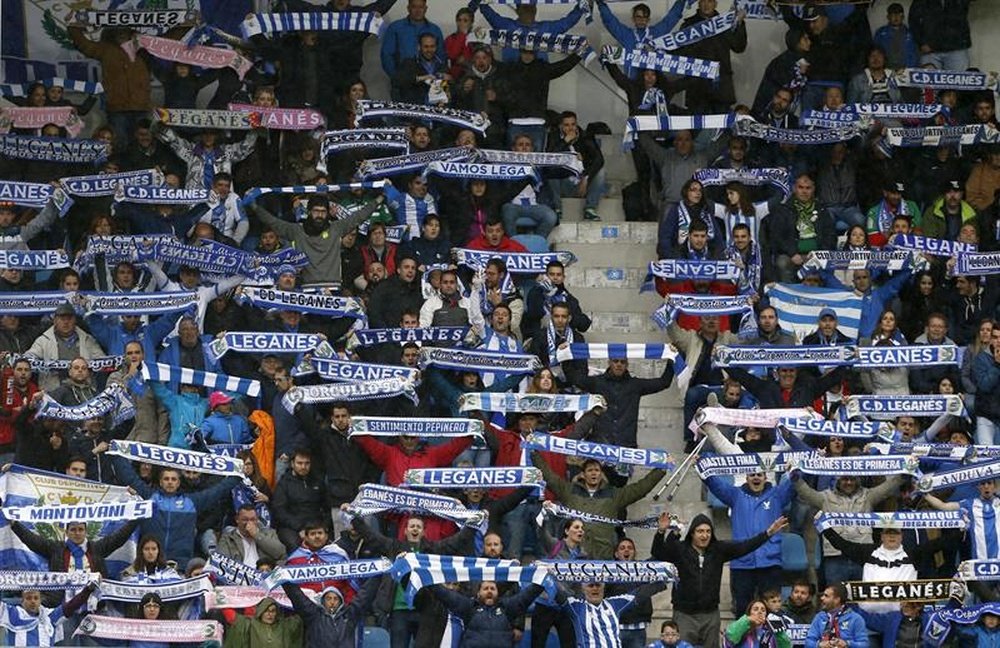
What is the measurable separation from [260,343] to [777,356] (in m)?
4.78

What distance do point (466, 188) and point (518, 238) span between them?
757mm

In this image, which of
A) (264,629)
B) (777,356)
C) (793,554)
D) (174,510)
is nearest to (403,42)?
(777,356)

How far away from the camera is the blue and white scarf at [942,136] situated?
32.7 metres

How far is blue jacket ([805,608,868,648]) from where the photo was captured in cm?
2575

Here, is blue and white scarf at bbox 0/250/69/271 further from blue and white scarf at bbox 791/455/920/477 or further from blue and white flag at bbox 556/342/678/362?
blue and white scarf at bbox 791/455/920/477

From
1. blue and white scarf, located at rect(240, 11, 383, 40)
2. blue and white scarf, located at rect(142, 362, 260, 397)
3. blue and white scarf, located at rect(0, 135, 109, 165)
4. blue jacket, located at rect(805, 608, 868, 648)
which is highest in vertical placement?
blue and white scarf, located at rect(240, 11, 383, 40)

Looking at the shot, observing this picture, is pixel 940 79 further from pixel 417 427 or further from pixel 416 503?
pixel 416 503

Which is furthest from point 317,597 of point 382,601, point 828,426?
point 828,426

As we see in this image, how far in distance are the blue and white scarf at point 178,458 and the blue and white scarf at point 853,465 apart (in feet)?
16.1

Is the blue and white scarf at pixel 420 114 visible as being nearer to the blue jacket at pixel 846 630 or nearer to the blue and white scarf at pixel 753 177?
the blue and white scarf at pixel 753 177

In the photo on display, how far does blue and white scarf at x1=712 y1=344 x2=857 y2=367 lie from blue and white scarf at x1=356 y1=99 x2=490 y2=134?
467 centimetres

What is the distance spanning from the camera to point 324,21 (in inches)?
1293

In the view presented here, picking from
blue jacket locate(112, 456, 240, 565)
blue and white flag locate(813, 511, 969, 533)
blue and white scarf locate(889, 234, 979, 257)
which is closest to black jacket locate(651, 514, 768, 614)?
blue and white flag locate(813, 511, 969, 533)

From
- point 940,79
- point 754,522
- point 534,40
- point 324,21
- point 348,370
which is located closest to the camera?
point 754,522
